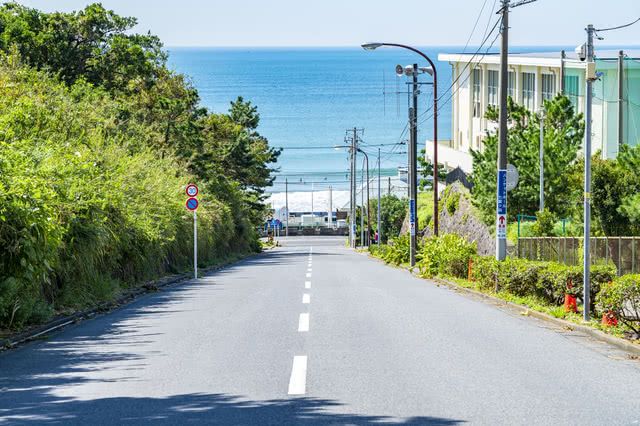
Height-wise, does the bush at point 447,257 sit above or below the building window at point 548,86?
below

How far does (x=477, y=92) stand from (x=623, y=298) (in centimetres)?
5917

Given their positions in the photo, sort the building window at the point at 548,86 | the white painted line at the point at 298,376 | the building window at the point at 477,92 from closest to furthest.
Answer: the white painted line at the point at 298,376 → the building window at the point at 548,86 → the building window at the point at 477,92

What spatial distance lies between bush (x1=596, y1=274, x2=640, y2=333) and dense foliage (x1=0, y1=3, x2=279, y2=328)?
902 centimetres

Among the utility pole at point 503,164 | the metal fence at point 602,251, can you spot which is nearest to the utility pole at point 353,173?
the metal fence at point 602,251

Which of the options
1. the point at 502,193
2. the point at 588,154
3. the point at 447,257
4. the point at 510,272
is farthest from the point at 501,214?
the point at 588,154

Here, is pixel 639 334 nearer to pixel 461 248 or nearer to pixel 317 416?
pixel 317 416

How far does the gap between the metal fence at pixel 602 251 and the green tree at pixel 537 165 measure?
481 inches

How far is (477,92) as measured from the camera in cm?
7100

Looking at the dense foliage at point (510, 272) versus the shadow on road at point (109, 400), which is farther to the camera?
the dense foliage at point (510, 272)

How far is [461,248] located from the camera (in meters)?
29.5

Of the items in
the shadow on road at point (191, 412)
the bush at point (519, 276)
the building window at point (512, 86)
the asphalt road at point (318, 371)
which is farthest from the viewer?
the building window at point (512, 86)

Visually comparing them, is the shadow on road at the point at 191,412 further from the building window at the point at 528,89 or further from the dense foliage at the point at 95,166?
the building window at the point at 528,89

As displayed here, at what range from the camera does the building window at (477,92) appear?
69812 mm

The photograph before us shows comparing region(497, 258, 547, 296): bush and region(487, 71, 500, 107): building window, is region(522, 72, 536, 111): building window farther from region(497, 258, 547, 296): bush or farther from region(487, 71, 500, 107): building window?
region(497, 258, 547, 296): bush
